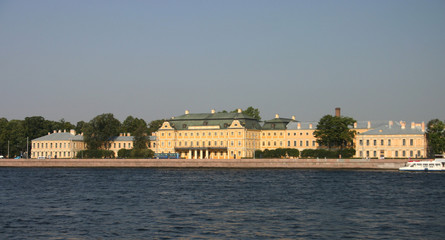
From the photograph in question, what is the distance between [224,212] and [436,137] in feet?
207

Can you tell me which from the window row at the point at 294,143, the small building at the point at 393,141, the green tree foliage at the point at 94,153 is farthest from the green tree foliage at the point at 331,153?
the green tree foliage at the point at 94,153

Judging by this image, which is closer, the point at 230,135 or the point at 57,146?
the point at 230,135

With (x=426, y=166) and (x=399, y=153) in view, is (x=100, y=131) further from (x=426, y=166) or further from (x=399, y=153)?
(x=426, y=166)

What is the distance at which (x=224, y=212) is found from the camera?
36.2 m

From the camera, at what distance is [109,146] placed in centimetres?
13025

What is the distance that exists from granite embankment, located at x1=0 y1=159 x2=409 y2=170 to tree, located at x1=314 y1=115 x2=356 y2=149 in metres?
16.0

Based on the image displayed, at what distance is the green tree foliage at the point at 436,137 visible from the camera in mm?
91125

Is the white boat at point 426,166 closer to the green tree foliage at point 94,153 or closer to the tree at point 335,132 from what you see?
the tree at point 335,132

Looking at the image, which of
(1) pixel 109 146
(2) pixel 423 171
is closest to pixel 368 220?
(2) pixel 423 171

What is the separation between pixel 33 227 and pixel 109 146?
330 feet

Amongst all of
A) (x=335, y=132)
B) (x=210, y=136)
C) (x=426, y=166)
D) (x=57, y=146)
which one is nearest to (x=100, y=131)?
(x=57, y=146)

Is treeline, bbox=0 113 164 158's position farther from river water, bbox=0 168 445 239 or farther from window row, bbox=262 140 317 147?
river water, bbox=0 168 445 239

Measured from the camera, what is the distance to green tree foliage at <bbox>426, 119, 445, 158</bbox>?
91125mm

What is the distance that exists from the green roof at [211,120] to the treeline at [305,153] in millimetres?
6668
